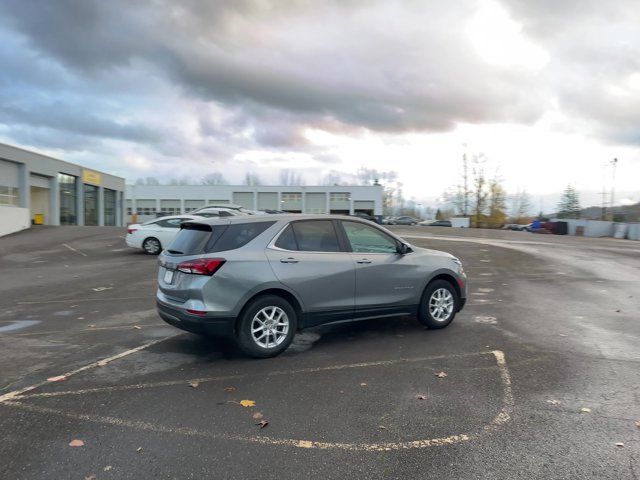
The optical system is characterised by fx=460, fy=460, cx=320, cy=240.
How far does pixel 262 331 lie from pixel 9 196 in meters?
32.8

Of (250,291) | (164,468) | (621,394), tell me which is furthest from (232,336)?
(621,394)

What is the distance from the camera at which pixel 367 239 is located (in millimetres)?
6453

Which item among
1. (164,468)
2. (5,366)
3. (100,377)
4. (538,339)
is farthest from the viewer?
(538,339)

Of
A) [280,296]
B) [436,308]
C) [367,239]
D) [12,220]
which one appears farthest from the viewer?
[12,220]

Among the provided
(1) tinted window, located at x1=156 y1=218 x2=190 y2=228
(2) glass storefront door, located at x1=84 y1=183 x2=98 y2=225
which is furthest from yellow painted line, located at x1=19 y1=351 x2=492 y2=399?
(2) glass storefront door, located at x1=84 y1=183 x2=98 y2=225

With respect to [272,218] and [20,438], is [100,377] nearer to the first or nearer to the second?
[20,438]

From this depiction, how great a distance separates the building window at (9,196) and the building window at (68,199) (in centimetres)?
642

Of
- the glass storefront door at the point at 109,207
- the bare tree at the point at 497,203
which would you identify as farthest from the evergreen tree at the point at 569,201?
the glass storefront door at the point at 109,207

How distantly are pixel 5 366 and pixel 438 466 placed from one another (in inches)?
194

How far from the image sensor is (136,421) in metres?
3.91

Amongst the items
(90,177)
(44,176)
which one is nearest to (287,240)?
(44,176)

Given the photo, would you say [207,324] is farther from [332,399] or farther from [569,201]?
[569,201]

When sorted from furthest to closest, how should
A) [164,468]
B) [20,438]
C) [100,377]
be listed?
[100,377], [20,438], [164,468]

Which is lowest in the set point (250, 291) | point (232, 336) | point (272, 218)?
point (232, 336)
